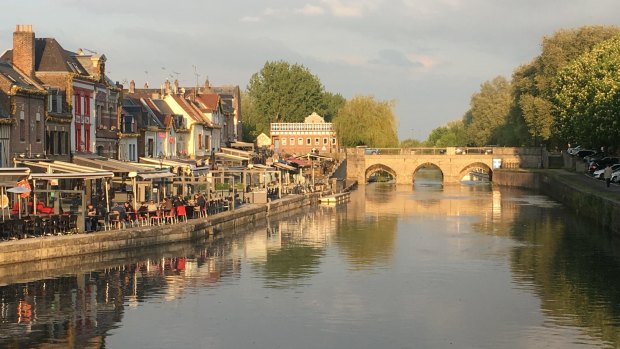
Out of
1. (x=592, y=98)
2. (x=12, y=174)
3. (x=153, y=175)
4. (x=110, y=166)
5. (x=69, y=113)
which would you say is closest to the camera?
(x=12, y=174)

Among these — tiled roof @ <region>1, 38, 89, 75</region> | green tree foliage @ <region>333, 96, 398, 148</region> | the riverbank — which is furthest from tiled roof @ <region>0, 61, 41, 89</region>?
green tree foliage @ <region>333, 96, 398, 148</region>

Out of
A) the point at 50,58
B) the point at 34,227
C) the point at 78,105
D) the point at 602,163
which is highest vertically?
the point at 50,58

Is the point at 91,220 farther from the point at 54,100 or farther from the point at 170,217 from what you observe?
the point at 54,100

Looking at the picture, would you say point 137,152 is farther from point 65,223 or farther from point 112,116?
point 65,223

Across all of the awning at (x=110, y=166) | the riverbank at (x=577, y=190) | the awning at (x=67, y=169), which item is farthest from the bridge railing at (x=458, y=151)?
the awning at (x=67, y=169)

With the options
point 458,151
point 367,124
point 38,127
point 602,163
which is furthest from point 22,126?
point 367,124

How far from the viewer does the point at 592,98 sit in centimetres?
8712

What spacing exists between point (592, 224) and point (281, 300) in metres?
36.4

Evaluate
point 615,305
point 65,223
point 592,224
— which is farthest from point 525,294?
point 592,224

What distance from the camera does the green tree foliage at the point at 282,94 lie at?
170 metres

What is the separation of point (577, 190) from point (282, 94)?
94.8 m

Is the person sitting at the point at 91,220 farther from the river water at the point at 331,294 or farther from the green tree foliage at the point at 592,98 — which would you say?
the green tree foliage at the point at 592,98

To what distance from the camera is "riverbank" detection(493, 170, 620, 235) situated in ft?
207

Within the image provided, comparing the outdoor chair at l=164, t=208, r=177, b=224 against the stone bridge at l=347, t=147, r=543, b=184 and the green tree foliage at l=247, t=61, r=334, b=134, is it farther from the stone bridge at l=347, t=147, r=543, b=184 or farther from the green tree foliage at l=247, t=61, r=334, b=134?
the green tree foliage at l=247, t=61, r=334, b=134
